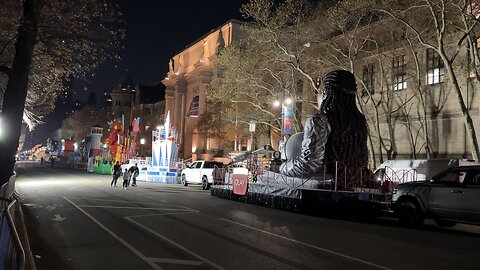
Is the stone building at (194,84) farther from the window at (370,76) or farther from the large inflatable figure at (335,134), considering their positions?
the large inflatable figure at (335,134)

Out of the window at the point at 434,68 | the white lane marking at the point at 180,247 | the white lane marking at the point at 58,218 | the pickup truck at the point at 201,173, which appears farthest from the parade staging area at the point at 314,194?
the window at the point at 434,68

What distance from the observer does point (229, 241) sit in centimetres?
956

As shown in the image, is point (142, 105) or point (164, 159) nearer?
point (164, 159)

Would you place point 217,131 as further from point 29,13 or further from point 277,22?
point 29,13

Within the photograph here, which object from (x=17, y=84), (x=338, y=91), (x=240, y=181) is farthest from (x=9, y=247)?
(x=240, y=181)

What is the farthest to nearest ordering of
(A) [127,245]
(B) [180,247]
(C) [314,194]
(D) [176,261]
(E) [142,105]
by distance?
(E) [142,105], (C) [314,194], (A) [127,245], (B) [180,247], (D) [176,261]

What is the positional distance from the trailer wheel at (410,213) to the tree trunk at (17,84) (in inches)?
508

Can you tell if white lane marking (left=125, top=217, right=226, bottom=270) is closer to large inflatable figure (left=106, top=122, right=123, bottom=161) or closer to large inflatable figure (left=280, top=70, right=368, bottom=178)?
large inflatable figure (left=280, top=70, right=368, bottom=178)

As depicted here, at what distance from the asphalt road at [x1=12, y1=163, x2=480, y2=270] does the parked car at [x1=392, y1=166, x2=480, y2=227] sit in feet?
1.67

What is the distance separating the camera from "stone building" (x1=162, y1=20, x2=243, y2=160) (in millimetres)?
59656

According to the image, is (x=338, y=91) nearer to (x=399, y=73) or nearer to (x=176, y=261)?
(x=176, y=261)

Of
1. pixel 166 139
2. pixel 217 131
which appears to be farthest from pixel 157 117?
pixel 166 139

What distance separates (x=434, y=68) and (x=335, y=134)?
54.0ft

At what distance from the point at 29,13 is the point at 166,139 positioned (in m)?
26.0
